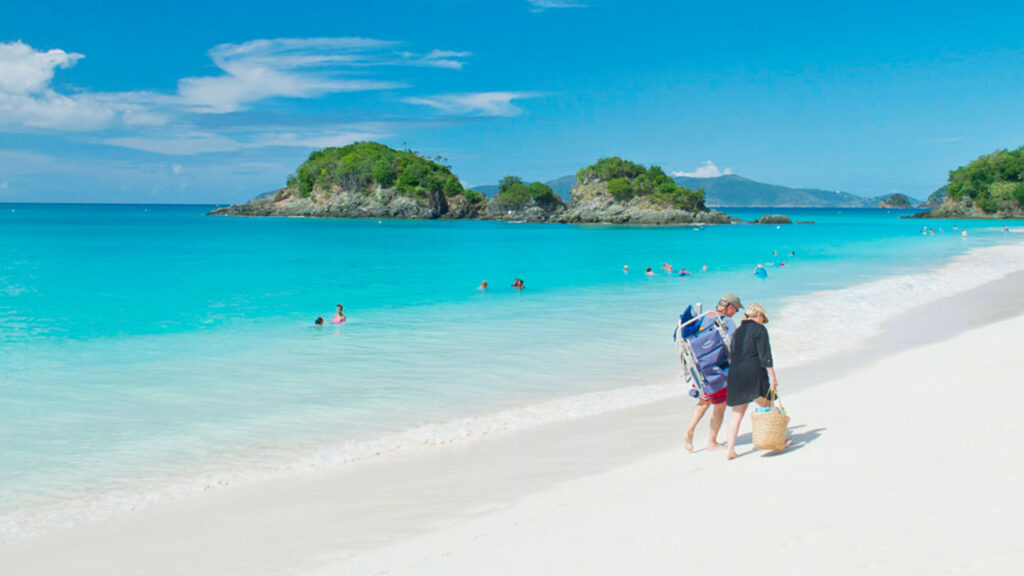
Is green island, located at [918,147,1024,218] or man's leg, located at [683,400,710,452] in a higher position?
green island, located at [918,147,1024,218]

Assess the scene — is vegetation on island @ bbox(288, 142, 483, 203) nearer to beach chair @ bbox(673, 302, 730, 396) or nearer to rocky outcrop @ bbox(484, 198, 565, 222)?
rocky outcrop @ bbox(484, 198, 565, 222)

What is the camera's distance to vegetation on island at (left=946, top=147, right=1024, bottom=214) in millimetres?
123125

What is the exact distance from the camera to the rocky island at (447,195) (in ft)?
388

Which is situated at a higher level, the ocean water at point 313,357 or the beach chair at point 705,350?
the beach chair at point 705,350

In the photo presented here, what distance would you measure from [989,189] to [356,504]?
502 ft

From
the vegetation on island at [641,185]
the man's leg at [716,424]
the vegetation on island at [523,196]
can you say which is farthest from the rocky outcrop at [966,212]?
the man's leg at [716,424]

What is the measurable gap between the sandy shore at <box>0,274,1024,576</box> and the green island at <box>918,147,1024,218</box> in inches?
5639

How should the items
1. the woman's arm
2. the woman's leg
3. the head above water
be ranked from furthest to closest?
the head above water → the woman's leg → the woman's arm

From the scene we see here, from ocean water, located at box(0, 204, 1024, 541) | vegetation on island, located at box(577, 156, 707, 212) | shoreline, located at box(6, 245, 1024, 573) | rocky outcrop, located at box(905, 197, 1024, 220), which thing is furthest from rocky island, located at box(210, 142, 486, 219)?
shoreline, located at box(6, 245, 1024, 573)

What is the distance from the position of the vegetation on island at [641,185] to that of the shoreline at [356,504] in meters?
111

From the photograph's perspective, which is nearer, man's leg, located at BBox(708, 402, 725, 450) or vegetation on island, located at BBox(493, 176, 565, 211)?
man's leg, located at BBox(708, 402, 725, 450)

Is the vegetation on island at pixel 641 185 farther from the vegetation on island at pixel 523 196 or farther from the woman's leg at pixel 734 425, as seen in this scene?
the woman's leg at pixel 734 425

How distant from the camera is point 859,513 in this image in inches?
198

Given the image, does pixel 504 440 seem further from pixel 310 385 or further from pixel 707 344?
pixel 310 385
